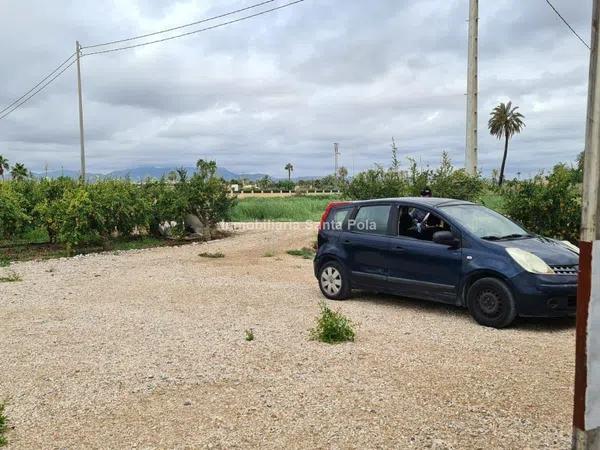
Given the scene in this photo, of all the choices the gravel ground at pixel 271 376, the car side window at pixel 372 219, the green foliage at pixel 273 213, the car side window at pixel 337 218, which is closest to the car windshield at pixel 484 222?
the car side window at pixel 372 219

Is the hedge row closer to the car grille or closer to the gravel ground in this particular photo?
the gravel ground

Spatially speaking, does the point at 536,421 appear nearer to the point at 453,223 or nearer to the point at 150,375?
the point at 150,375

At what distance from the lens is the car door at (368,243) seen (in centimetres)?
835

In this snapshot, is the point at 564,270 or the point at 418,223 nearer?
the point at 564,270

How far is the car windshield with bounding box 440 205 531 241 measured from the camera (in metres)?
7.60

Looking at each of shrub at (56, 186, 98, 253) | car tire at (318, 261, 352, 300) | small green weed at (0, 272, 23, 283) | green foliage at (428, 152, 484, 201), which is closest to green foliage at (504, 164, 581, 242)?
green foliage at (428, 152, 484, 201)

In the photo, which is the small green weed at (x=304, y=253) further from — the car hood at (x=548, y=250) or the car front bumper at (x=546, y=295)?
the car front bumper at (x=546, y=295)

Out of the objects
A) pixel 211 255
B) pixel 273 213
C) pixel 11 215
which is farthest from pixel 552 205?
pixel 273 213

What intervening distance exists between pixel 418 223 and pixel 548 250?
1798 millimetres

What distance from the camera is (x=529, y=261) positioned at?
684 centimetres

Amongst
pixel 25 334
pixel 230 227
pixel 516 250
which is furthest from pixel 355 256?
pixel 230 227

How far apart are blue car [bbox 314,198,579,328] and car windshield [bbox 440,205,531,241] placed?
0.02 m

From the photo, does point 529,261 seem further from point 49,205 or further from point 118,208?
point 49,205

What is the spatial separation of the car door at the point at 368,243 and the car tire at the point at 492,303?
4.83 ft
